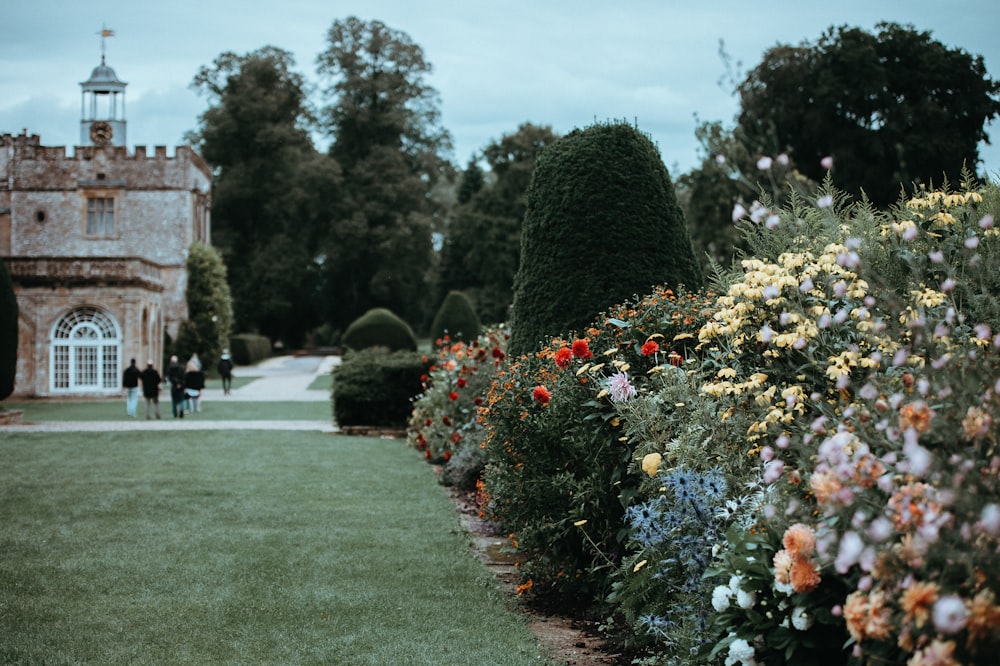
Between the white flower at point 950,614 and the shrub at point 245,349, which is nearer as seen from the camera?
the white flower at point 950,614

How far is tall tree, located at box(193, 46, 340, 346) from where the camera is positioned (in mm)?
45562

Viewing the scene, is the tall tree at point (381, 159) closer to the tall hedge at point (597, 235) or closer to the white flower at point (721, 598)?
the tall hedge at point (597, 235)

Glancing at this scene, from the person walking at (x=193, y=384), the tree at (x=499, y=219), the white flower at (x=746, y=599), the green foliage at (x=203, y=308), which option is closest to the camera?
the white flower at (x=746, y=599)

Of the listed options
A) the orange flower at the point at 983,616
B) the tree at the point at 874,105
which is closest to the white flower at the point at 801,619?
the orange flower at the point at 983,616

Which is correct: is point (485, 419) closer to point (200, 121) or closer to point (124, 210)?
point (124, 210)

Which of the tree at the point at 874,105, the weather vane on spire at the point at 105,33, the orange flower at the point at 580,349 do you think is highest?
the weather vane on spire at the point at 105,33

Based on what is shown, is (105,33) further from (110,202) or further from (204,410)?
(204,410)

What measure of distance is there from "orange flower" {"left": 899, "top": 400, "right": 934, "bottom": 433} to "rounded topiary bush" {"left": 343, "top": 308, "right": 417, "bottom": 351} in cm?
3295

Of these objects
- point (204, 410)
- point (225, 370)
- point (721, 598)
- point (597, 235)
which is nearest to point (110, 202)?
point (225, 370)

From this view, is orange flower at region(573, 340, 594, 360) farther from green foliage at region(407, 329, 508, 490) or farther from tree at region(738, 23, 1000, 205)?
tree at region(738, 23, 1000, 205)

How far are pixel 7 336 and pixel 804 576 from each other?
20189 millimetres

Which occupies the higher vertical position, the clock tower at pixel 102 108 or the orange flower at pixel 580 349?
the clock tower at pixel 102 108

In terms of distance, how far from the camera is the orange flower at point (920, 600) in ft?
6.39

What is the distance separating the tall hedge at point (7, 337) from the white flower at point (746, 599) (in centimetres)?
1917
